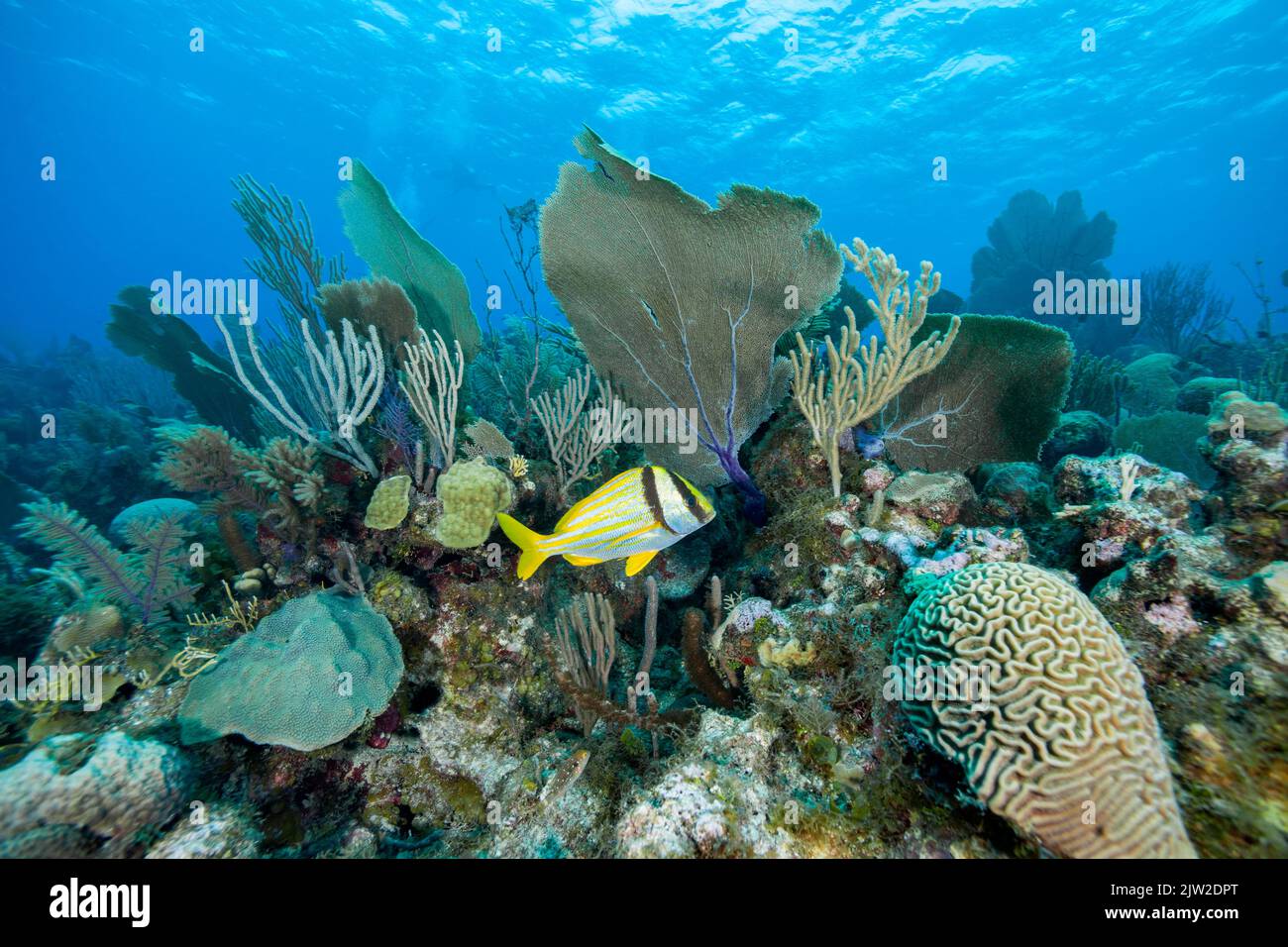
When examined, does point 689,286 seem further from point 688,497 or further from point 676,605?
point 676,605

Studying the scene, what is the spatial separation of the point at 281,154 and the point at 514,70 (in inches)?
1476

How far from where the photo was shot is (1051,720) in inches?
A: 79.7

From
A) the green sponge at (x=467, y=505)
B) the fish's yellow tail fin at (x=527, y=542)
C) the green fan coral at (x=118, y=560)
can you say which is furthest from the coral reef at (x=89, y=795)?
the fish's yellow tail fin at (x=527, y=542)

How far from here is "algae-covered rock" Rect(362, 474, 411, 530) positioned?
3541 millimetres

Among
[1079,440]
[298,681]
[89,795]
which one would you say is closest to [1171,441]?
[1079,440]

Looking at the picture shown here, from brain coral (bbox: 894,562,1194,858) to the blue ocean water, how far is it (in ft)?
54.4

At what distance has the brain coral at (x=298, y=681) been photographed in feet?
9.10

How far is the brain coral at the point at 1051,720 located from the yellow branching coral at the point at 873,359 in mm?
1607

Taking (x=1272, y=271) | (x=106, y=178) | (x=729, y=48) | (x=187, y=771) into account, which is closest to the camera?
(x=187, y=771)

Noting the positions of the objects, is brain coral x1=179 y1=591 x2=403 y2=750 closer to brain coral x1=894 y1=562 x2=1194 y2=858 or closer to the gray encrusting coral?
the gray encrusting coral

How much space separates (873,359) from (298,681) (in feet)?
14.1

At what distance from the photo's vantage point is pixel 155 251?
95.5 meters
